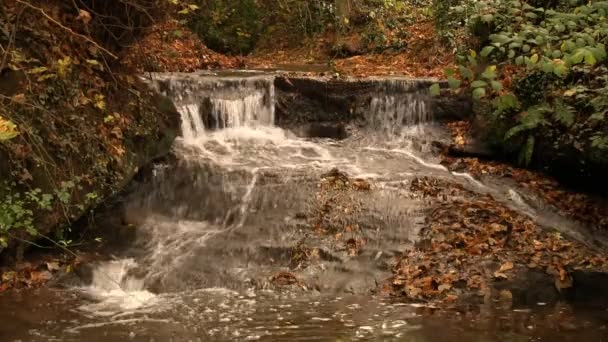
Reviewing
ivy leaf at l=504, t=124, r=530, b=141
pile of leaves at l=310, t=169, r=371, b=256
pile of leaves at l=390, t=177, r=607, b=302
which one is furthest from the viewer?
ivy leaf at l=504, t=124, r=530, b=141

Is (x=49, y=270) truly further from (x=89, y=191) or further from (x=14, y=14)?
(x=14, y=14)

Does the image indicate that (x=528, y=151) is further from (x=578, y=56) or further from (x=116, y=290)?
(x=116, y=290)

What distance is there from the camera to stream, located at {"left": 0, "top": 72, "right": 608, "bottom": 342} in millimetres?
5523

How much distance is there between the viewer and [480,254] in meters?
6.95

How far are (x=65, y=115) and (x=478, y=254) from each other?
5.08 m

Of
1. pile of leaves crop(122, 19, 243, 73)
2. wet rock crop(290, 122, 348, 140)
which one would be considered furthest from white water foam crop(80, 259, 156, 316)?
wet rock crop(290, 122, 348, 140)

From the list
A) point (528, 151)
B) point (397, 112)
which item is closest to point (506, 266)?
point (528, 151)

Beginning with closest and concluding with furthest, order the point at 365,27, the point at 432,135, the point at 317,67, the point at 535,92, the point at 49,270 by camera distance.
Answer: the point at 49,270 → the point at 535,92 → the point at 432,135 → the point at 317,67 → the point at 365,27

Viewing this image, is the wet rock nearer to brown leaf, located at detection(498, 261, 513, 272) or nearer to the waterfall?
the waterfall

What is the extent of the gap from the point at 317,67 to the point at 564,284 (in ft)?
32.5

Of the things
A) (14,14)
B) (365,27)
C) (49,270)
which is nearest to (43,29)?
(14,14)

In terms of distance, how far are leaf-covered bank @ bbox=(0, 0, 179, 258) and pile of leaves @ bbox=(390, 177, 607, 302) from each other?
3806mm

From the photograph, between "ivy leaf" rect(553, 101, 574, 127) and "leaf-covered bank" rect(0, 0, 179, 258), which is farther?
"ivy leaf" rect(553, 101, 574, 127)

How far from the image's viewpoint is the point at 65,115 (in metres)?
7.29
